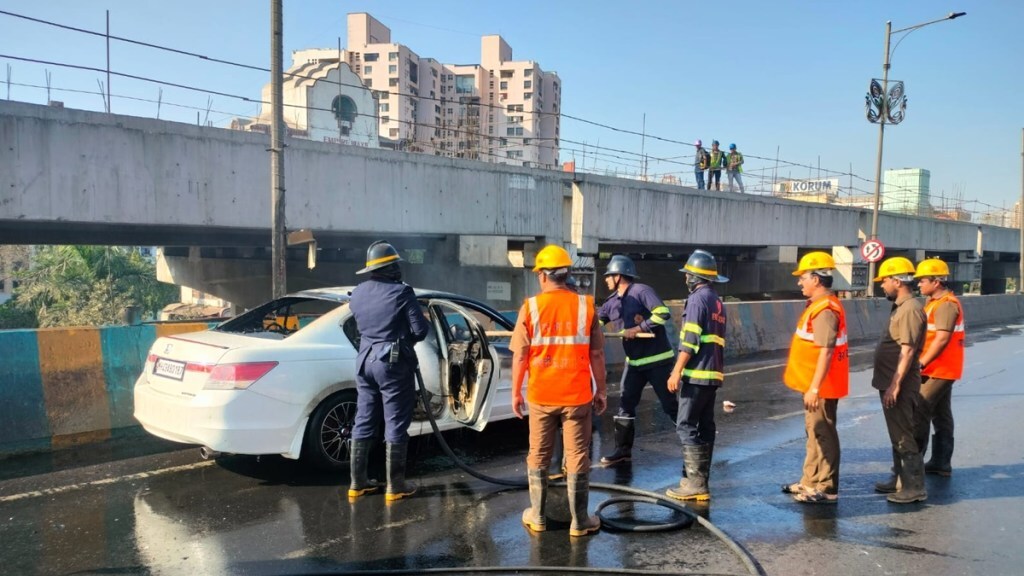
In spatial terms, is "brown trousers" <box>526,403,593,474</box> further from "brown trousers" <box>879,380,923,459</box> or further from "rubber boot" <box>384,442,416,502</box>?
"brown trousers" <box>879,380,923,459</box>

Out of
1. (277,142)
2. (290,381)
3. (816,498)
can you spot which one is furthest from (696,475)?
(277,142)

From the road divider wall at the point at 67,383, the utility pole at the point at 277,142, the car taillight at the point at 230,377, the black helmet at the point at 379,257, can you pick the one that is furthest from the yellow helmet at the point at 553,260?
the utility pole at the point at 277,142

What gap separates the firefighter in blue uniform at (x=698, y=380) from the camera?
195 inches

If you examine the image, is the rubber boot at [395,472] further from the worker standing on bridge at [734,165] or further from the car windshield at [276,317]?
the worker standing on bridge at [734,165]

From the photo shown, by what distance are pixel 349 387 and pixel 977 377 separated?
431 inches

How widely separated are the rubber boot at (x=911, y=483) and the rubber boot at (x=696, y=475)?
1381mm

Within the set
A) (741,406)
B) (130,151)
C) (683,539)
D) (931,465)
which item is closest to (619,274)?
(683,539)

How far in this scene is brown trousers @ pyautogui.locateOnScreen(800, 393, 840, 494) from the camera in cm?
489

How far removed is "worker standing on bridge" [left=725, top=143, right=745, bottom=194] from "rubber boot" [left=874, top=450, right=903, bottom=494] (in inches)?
707

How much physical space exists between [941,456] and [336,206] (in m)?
10.6

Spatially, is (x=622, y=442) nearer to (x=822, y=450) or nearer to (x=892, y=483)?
(x=822, y=450)

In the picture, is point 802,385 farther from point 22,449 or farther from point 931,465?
point 22,449

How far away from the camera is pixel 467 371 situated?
586 centimetres

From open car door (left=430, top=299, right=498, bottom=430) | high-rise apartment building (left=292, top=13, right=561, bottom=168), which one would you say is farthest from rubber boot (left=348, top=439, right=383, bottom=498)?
high-rise apartment building (left=292, top=13, right=561, bottom=168)
